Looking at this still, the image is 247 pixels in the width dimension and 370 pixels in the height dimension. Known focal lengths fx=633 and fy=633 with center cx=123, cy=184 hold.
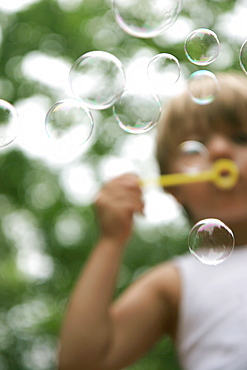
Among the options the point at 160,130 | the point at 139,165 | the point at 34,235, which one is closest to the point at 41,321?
the point at 34,235

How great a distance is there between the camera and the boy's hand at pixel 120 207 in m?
1.81

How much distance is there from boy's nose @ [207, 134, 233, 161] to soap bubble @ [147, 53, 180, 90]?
28 centimetres

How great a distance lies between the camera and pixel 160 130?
2.17 meters

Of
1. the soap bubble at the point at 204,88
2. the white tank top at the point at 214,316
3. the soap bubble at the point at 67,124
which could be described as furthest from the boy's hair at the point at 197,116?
the white tank top at the point at 214,316

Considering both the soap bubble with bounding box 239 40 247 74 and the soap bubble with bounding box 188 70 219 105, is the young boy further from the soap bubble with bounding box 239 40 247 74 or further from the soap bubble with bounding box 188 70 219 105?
the soap bubble with bounding box 239 40 247 74

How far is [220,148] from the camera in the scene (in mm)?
1816

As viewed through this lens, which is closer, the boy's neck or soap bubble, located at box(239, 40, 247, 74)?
the boy's neck

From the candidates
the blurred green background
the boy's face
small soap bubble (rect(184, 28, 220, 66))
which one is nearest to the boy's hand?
the boy's face

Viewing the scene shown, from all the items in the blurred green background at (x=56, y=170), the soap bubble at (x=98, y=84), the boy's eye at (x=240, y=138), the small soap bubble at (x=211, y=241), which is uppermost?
the soap bubble at (x=98, y=84)

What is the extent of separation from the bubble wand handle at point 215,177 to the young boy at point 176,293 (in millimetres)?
25

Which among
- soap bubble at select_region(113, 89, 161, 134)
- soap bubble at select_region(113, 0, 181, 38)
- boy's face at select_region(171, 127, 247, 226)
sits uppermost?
soap bubble at select_region(113, 0, 181, 38)

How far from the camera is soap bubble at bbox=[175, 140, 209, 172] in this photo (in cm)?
190

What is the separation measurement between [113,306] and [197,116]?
641 millimetres

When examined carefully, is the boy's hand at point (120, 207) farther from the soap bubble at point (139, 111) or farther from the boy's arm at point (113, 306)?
the soap bubble at point (139, 111)
